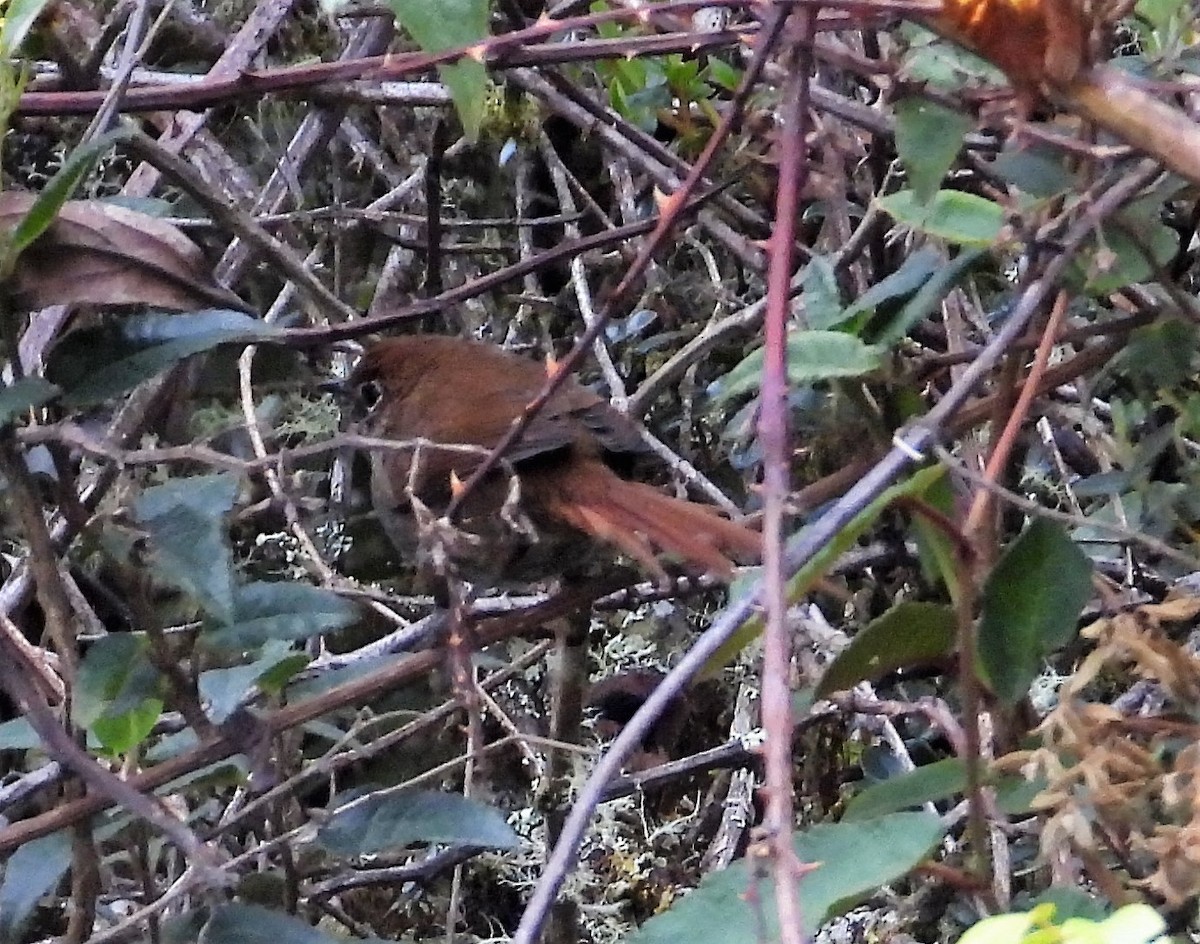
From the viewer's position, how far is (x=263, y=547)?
2.50 m

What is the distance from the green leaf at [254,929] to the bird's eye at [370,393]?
1.31 metres

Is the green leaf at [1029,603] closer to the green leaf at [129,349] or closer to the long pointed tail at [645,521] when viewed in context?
the long pointed tail at [645,521]

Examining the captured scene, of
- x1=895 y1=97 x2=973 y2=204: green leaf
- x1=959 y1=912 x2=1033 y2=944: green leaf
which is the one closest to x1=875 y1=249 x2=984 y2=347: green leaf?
x1=895 y1=97 x2=973 y2=204: green leaf

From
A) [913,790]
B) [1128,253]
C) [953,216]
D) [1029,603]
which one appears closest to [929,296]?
[953,216]

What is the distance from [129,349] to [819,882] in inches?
27.8

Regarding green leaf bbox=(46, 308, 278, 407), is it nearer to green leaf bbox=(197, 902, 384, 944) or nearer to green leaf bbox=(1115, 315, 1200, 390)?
green leaf bbox=(197, 902, 384, 944)

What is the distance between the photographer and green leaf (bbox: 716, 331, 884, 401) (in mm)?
1139

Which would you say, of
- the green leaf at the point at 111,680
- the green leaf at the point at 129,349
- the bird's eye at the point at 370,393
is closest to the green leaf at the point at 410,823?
the green leaf at the point at 111,680

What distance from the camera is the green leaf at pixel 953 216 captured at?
1.18 m

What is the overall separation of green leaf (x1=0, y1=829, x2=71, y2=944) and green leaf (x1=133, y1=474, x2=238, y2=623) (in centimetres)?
32

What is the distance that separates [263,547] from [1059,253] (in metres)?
1.72

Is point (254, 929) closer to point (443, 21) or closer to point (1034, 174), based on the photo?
point (443, 21)

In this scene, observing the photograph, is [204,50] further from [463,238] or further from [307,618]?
[307,618]

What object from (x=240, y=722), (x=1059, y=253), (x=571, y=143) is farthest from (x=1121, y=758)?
(x=571, y=143)
